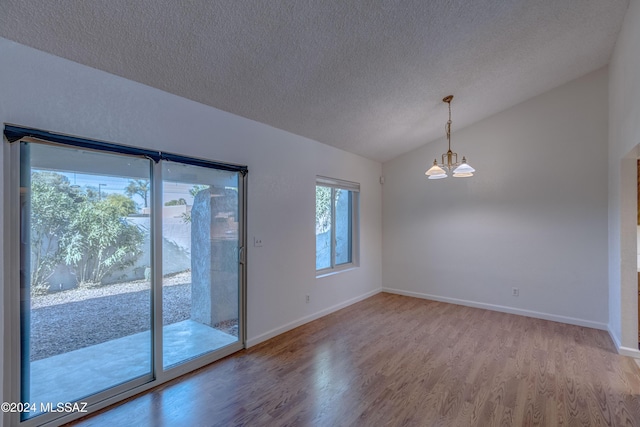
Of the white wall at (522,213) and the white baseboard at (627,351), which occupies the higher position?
the white wall at (522,213)

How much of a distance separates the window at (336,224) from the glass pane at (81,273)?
2.52 m

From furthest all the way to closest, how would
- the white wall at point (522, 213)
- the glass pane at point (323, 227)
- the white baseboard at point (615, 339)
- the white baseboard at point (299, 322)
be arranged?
the glass pane at point (323, 227) < the white wall at point (522, 213) < the white baseboard at point (299, 322) < the white baseboard at point (615, 339)

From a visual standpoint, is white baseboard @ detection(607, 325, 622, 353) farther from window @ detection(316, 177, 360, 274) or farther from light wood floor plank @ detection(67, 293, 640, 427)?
window @ detection(316, 177, 360, 274)

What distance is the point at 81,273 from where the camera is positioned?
7.30ft

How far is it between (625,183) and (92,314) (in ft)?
17.0

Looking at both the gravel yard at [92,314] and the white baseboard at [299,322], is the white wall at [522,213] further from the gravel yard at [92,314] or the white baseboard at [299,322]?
the gravel yard at [92,314]

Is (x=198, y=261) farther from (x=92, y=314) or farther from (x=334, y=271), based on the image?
(x=334, y=271)

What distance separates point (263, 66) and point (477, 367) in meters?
3.42

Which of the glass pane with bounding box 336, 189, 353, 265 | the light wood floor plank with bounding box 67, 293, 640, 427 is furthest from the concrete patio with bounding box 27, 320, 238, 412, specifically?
the glass pane with bounding box 336, 189, 353, 265

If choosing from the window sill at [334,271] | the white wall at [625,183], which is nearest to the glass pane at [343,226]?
the window sill at [334,271]

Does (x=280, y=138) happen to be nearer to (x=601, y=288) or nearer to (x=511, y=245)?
(x=511, y=245)

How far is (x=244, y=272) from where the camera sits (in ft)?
10.8

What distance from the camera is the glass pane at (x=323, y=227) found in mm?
4609

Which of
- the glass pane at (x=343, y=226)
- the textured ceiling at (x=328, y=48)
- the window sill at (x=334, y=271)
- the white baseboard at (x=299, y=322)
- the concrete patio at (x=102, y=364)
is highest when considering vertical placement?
the textured ceiling at (x=328, y=48)
